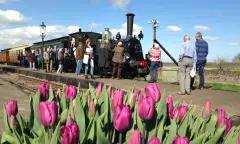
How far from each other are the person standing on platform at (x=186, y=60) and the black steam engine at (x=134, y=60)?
8.07 metres

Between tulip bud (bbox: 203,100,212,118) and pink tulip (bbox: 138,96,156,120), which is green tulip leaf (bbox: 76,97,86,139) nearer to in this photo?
pink tulip (bbox: 138,96,156,120)

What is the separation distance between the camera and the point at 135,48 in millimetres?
17062

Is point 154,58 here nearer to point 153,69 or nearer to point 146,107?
point 153,69

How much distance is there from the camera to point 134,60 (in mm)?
16125

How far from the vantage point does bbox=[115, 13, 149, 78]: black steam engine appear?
16.1 metres

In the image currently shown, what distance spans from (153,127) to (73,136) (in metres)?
0.61

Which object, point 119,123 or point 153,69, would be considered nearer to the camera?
point 119,123

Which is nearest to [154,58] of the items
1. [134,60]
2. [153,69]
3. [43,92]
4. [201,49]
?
[153,69]

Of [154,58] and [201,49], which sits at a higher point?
[201,49]

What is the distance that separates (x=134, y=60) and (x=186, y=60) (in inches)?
333

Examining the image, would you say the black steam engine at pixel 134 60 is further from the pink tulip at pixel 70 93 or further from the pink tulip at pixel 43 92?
the pink tulip at pixel 43 92

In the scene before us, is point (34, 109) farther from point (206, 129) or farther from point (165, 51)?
point (165, 51)

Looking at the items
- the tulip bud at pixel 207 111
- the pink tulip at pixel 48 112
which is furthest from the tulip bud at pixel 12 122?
the tulip bud at pixel 207 111

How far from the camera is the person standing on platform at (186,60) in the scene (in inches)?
300
